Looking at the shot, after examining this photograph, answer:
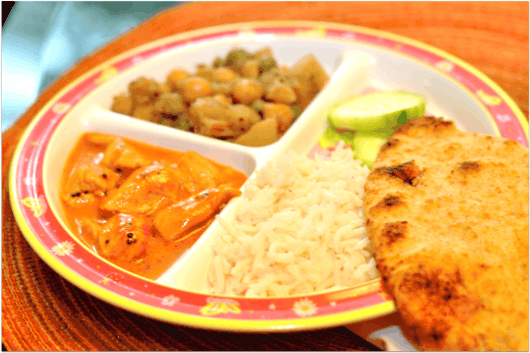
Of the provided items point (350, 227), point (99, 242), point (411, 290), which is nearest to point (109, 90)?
point (99, 242)

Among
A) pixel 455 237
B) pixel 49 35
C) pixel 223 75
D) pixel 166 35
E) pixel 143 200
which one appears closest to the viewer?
pixel 455 237

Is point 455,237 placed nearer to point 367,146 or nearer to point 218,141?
point 367,146

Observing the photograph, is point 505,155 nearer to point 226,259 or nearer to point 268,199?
point 268,199

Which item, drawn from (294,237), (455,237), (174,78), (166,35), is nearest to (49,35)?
(166,35)

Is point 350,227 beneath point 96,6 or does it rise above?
beneath

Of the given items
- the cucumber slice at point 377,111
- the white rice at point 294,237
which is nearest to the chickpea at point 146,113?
the white rice at point 294,237

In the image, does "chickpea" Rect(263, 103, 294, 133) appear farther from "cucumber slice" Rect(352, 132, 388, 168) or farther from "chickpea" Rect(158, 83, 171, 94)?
"chickpea" Rect(158, 83, 171, 94)
